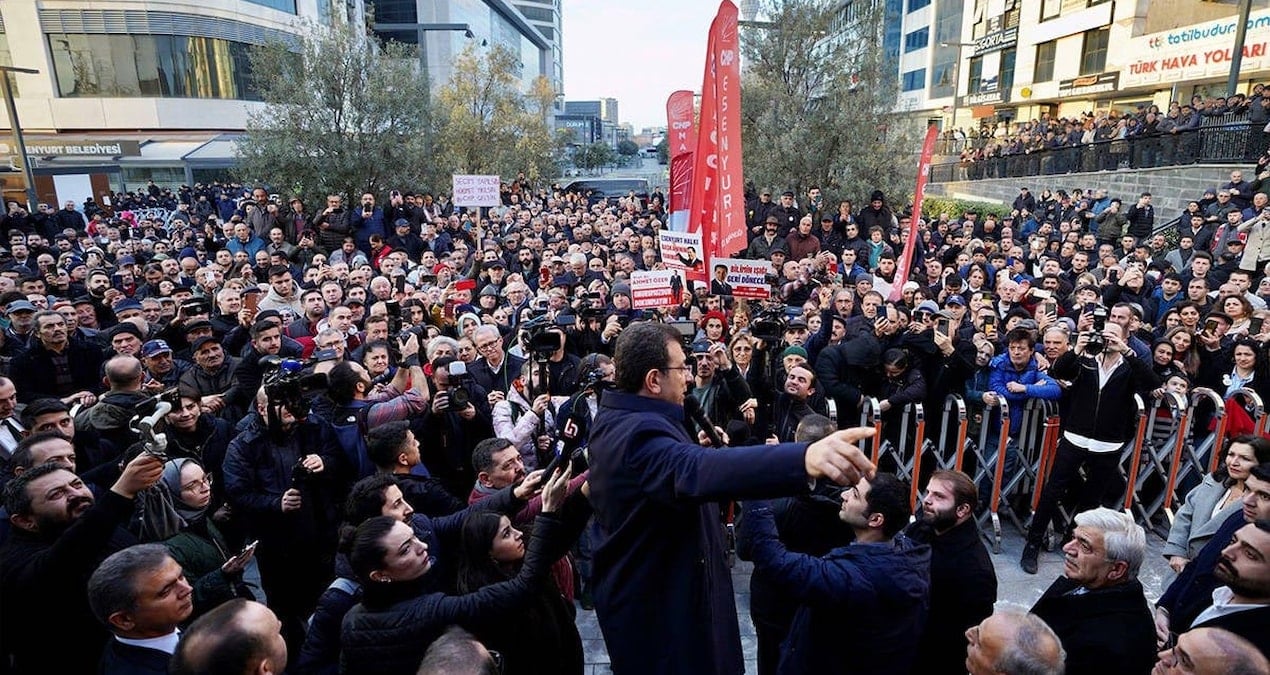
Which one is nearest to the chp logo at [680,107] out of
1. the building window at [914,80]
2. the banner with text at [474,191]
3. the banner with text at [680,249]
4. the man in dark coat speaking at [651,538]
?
the banner with text at [680,249]

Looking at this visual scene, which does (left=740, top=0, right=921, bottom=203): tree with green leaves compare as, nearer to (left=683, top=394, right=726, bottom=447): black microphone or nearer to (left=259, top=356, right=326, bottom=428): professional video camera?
(left=259, top=356, right=326, bottom=428): professional video camera

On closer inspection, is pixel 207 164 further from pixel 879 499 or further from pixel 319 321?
pixel 879 499

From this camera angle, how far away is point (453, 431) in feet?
15.7

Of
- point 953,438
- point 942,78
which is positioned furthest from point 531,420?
point 942,78

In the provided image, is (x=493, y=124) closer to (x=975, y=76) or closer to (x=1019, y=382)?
(x=975, y=76)

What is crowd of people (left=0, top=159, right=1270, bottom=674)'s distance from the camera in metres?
2.09

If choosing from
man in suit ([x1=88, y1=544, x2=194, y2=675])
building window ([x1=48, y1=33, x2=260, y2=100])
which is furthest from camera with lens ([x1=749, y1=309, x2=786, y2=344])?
building window ([x1=48, y1=33, x2=260, y2=100])

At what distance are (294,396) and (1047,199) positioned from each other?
2048cm

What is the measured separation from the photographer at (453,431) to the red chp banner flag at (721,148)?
4050mm

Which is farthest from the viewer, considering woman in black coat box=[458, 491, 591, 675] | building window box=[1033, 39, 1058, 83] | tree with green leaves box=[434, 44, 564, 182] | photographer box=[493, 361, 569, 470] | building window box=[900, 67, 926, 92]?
building window box=[900, 67, 926, 92]

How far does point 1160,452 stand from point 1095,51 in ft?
107

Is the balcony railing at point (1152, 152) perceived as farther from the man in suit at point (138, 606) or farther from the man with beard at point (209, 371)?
the man in suit at point (138, 606)

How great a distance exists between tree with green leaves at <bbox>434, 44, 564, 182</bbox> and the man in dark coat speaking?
26182 millimetres

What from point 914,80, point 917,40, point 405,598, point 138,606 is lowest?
point 405,598
